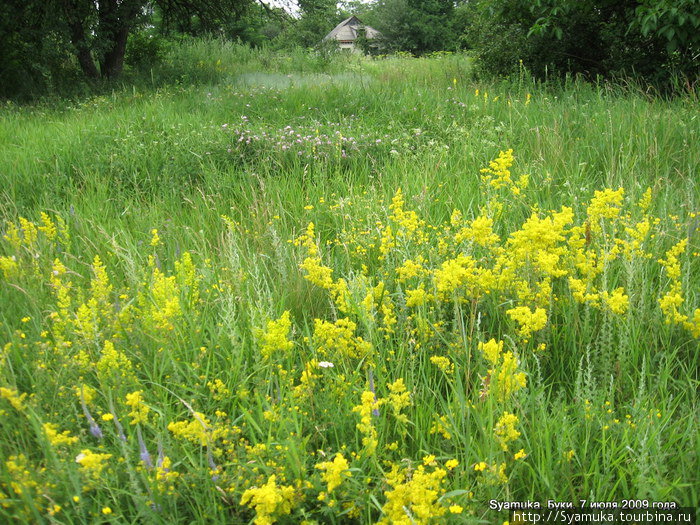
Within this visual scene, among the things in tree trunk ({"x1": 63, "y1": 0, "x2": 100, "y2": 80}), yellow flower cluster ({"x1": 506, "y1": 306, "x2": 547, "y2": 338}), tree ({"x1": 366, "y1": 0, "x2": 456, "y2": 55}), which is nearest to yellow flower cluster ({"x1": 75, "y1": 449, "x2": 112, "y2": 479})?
yellow flower cluster ({"x1": 506, "y1": 306, "x2": 547, "y2": 338})

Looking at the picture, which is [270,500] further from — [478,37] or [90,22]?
[90,22]

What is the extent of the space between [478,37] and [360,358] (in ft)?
29.6

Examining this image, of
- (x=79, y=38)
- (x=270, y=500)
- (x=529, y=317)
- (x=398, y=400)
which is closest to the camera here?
(x=270, y=500)

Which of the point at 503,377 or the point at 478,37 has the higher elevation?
the point at 478,37

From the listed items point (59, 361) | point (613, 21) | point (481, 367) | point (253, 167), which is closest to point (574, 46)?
point (613, 21)

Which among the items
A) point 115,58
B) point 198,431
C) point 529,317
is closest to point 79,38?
point 115,58

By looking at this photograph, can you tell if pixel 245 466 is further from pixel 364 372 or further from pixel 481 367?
pixel 481 367

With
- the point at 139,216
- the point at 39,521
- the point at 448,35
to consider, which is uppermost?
the point at 448,35

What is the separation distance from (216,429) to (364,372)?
59cm

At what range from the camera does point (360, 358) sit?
185cm

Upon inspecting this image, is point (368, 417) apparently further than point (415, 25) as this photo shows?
No

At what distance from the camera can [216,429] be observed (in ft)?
4.80

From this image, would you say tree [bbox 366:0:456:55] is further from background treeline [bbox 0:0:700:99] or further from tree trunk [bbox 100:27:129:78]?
tree trunk [bbox 100:27:129:78]

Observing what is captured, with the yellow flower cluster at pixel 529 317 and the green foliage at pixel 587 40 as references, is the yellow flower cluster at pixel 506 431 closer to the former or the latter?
the yellow flower cluster at pixel 529 317
